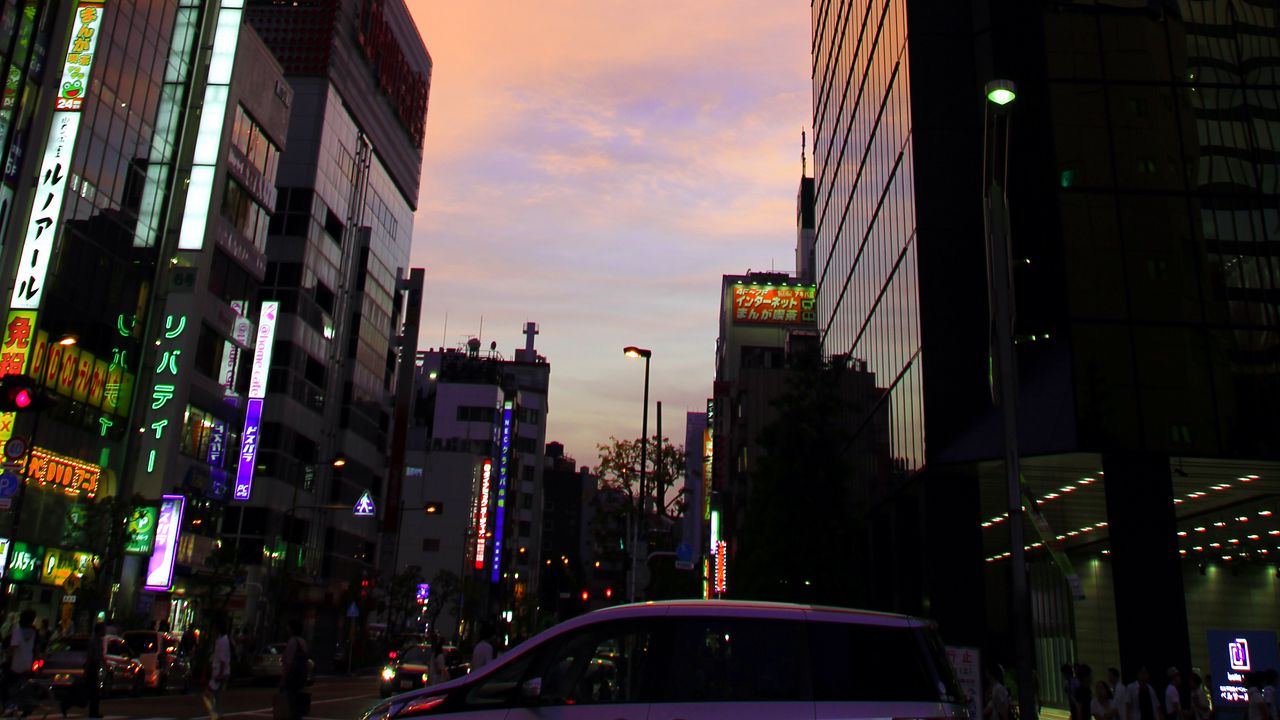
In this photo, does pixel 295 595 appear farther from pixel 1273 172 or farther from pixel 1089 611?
pixel 1273 172

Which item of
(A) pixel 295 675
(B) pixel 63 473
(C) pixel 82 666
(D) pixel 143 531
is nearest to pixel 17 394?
(A) pixel 295 675

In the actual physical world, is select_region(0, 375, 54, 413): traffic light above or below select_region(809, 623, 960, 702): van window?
above

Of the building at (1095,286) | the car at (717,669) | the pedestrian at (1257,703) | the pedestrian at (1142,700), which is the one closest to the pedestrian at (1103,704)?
the pedestrian at (1142,700)

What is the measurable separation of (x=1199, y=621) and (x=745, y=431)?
3663 cm

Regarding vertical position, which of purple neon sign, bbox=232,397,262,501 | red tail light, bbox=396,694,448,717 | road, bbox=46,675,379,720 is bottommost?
road, bbox=46,675,379,720

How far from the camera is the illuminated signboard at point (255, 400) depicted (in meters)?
49.3

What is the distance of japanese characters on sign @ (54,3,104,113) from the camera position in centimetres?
3453

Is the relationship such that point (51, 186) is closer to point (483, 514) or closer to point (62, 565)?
point (62, 565)

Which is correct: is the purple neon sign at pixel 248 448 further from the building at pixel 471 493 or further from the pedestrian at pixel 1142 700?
the building at pixel 471 493

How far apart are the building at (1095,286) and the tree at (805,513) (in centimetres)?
235

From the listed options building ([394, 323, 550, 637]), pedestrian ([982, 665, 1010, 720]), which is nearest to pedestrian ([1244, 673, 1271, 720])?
pedestrian ([982, 665, 1010, 720])

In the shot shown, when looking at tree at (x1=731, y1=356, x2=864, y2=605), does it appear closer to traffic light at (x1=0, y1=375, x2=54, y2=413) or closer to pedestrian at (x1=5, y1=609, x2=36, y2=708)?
pedestrian at (x1=5, y1=609, x2=36, y2=708)

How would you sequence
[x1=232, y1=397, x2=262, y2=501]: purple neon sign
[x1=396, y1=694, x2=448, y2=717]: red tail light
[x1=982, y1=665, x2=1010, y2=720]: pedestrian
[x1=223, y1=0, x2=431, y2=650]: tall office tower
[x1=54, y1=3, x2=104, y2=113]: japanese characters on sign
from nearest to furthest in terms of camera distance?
[x1=396, y1=694, x2=448, y2=717]: red tail light
[x1=982, y1=665, x2=1010, y2=720]: pedestrian
[x1=54, y1=3, x2=104, y2=113]: japanese characters on sign
[x1=232, y1=397, x2=262, y2=501]: purple neon sign
[x1=223, y1=0, x2=431, y2=650]: tall office tower

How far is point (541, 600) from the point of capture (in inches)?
4936
